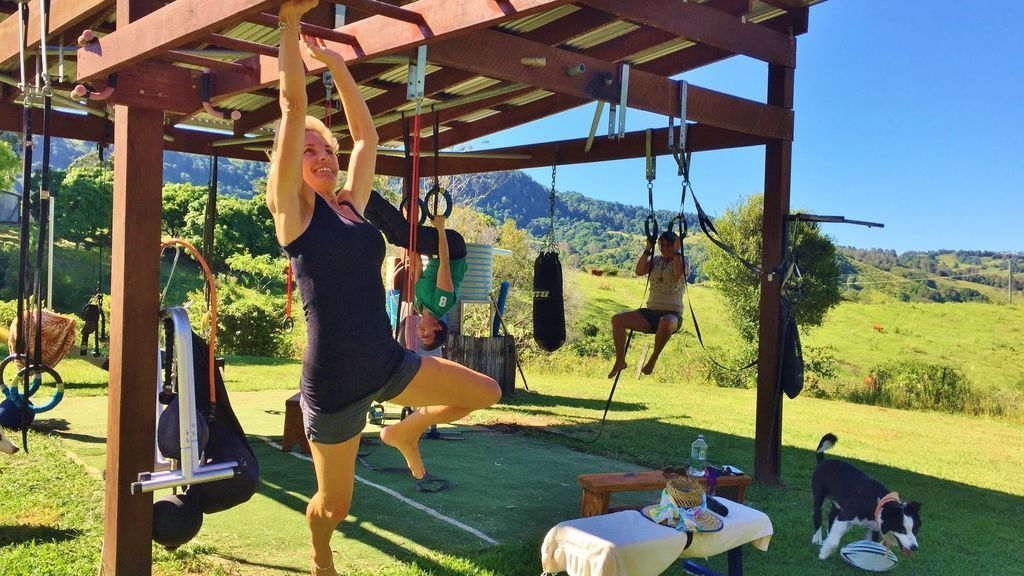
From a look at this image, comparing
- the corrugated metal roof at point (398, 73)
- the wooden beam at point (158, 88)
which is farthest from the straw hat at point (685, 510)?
the corrugated metal roof at point (398, 73)

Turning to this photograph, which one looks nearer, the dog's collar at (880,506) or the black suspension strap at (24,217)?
the black suspension strap at (24,217)

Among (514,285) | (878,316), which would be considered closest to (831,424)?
(514,285)

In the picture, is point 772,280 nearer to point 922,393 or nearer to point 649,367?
point 649,367

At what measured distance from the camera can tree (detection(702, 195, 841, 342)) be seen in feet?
67.3

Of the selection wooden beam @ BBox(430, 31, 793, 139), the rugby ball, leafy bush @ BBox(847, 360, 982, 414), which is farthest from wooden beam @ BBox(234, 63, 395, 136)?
leafy bush @ BBox(847, 360, 982, 414)

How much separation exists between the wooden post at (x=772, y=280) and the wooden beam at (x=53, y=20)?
4.33m

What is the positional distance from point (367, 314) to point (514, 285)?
1961cm

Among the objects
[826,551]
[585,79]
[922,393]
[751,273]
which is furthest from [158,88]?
[751,273]

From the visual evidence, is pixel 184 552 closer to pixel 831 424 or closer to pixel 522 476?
pixel 522 476

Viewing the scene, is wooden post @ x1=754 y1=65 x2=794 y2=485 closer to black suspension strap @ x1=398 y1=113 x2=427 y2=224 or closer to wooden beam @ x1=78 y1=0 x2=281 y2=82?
black suspension strap @ x1=398 y1=113 x2=427 y2=224

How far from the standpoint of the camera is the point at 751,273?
2114 cm

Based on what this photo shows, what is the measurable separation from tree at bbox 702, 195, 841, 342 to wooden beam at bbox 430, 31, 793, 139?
49.5 feet

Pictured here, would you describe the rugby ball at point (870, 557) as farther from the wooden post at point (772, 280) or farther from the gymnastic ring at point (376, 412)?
the gymnastic ring at point (376, 412)

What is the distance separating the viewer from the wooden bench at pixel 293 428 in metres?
6.62
